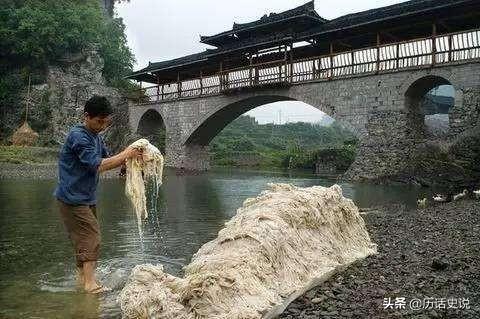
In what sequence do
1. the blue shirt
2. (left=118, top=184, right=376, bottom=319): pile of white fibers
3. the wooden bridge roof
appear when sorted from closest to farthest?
(left=118, top=184, right=376, bottom=319): pile of white fibers < the blue shirt < the wooden bridge roof

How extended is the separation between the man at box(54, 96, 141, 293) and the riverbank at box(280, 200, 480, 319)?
190cm

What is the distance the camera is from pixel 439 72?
1978cm

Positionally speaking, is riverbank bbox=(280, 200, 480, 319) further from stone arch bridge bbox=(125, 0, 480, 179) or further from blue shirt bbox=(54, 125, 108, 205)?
stone arch bridge bbox=(125, 0, 480, 179)

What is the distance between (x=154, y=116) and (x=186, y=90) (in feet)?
22.2

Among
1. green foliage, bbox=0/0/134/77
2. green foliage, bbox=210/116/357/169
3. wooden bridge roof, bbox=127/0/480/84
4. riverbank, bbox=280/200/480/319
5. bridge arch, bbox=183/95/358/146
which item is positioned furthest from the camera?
green foliage, bbox=210/116/357/169

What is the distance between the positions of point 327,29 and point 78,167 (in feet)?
67.5

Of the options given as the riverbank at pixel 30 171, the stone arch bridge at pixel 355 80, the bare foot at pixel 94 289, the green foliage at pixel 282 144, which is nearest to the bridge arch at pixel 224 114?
the stone arch bridge at pixel 355 80

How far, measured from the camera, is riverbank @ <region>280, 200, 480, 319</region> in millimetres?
3418

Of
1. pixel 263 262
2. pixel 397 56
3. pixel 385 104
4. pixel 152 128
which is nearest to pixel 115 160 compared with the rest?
pixel 263 262

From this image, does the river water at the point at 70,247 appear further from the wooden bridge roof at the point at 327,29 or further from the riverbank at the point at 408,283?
the wooden bridge roof at the point at 327,29

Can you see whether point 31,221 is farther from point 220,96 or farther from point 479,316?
point 220,96

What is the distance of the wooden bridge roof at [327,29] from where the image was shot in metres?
20.0

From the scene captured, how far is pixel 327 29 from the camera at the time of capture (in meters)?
23.0

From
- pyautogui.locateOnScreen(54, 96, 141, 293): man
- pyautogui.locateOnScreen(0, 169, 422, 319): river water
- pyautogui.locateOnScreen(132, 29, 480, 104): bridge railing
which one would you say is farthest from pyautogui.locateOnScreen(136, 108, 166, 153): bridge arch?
pyautogui.locateOnScreen(54, 96, 141, 293): man
